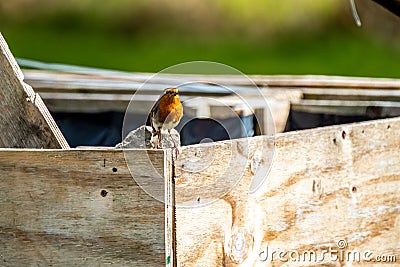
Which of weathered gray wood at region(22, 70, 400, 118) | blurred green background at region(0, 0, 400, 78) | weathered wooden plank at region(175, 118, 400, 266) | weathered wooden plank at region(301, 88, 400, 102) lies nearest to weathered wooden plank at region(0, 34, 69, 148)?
weathered wooden plank at region(175, 118, 400, 266)

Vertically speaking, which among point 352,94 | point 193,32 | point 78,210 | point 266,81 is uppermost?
point 193,32

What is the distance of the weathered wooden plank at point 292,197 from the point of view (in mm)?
1701

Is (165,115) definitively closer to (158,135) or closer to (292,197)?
(158,135)

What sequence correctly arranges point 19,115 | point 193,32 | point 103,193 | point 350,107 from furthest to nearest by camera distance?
point 193,32
point 350,107
point 19,115
point 103,193

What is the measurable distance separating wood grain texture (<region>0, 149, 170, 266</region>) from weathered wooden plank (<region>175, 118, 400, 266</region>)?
0.06 m

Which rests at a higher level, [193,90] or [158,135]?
[193,90]

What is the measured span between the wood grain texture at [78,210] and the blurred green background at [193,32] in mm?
7053

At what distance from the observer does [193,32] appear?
10.0 meters

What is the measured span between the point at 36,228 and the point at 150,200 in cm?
19

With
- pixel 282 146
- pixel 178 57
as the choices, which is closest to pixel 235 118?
pixel 282 146

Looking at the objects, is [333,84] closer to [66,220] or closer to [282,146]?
[282,146]
